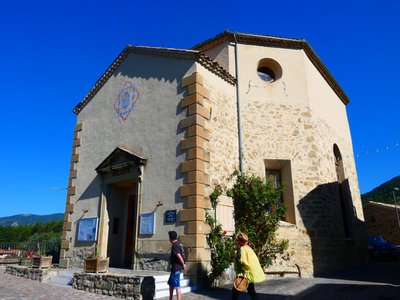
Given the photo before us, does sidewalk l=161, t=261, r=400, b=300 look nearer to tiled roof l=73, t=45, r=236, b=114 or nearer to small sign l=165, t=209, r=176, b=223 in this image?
small sign l=165, t=209, r=176, b=223

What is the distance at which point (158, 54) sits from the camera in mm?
10938

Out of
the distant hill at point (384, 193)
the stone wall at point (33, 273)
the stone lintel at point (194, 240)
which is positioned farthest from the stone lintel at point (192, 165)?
the distant hill at point (384, 193)

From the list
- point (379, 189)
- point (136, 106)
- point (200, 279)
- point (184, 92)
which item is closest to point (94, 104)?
point (136, 106)

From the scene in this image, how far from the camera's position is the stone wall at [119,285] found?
6863mm

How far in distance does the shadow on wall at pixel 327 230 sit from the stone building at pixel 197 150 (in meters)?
0.04

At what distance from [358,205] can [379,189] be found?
39.4 meters

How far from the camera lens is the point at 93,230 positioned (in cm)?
1073

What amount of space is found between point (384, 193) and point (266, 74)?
138 feet

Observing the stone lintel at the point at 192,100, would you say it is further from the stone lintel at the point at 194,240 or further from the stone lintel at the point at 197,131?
the stone lintel at the point at 194,240

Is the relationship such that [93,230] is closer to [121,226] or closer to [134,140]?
[121,226]

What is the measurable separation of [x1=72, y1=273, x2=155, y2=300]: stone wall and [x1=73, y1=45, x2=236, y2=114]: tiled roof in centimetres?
652

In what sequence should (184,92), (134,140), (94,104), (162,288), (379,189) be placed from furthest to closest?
1. (379,189)
2. (94,104)
3. (134,140)
4. (184,92)
5. (162,288)

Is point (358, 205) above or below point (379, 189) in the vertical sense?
below

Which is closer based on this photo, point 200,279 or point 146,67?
point 200,279
